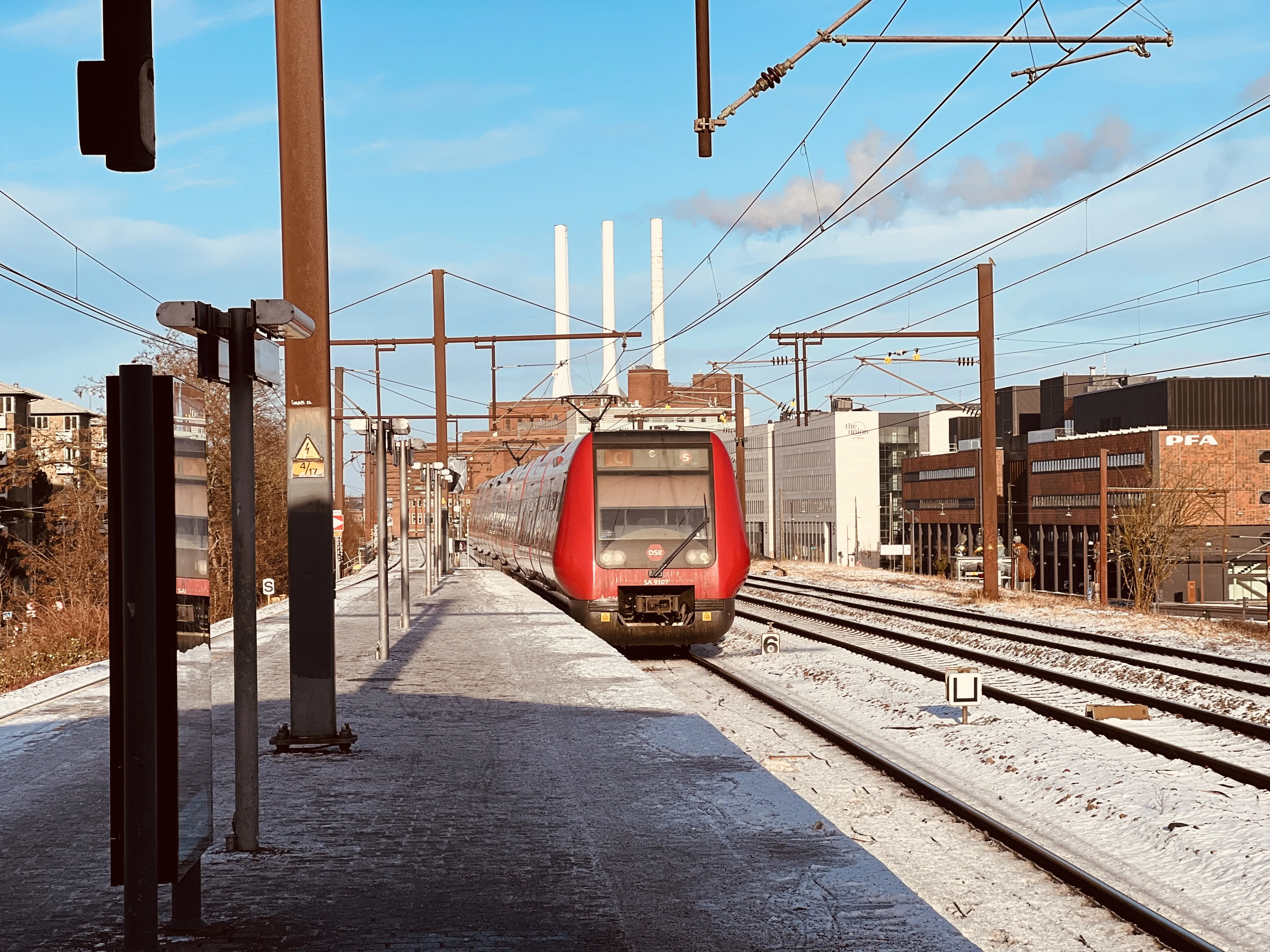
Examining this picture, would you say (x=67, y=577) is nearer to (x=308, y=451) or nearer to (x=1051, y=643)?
(x=1051, y=643)

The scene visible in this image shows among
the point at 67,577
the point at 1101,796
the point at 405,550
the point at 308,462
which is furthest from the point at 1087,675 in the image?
the point at 67,577

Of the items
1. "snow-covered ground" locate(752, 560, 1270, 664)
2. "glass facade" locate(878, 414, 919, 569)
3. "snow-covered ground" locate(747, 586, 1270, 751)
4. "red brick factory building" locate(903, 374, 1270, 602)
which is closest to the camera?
"snow-covered ground" locate(747, 586, 1270, 751)

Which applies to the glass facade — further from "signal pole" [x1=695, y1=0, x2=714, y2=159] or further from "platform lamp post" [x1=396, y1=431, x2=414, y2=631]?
"signal pole" [x1=695, y1=0, x2=714, y2=159]

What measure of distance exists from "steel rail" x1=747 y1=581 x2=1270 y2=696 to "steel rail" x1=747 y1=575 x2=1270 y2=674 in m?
0.13

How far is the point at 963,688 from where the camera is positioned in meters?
13.1

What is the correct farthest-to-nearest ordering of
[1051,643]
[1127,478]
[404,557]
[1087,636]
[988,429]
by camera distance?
[1127,478]
[988,429]
[1087,636]
[404,557]
[1051,643]

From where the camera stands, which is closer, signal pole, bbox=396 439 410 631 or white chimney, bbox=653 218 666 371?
signal pole, bbox=396 439 410 631

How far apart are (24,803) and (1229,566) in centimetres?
7239

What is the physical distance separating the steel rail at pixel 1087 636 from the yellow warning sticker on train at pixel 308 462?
12.5m

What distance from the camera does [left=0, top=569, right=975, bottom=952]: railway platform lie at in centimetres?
568

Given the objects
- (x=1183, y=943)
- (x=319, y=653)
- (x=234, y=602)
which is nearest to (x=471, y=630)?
(x=319, y=653)

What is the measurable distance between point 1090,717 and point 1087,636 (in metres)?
9.36

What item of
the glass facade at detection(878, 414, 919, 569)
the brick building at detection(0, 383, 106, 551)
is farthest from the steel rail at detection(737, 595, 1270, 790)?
the glass facade at detection(878, 414, 919, 569)

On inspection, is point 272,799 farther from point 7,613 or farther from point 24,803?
point 7,613
